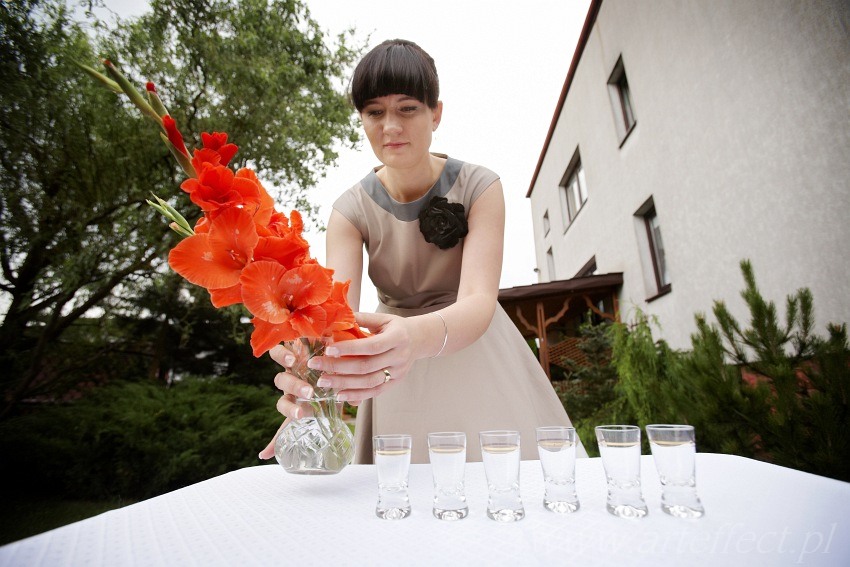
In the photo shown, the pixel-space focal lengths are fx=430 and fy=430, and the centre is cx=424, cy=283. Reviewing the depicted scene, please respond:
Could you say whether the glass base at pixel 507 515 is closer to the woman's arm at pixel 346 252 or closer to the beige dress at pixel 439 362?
the beige dress at pixel 439 362

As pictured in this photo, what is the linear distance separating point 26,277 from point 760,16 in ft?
25.0

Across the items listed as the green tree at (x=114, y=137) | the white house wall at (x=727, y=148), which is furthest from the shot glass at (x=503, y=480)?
the green tree at (x=114, y=137)

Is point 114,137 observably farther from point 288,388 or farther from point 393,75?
point 288,388

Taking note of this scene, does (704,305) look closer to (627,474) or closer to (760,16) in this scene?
(760,16)

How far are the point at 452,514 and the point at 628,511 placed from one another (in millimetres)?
304

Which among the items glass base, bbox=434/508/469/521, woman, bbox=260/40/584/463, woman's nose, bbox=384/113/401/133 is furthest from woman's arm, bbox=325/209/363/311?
glass base, bbox=434/508/469/521

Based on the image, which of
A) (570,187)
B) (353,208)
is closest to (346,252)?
(353,208)

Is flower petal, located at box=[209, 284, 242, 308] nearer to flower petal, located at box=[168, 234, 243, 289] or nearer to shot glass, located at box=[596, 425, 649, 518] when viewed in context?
flower petal, located at box=[168, 234, 243, 289]

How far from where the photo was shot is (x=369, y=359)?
92 cm

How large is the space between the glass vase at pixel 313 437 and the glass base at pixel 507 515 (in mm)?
405

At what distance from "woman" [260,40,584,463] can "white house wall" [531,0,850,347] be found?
9.86 ft

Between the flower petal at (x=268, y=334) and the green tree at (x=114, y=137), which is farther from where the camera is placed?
the green tree at (x=114, y=137)

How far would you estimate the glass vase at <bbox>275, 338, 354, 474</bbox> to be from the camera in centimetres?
98

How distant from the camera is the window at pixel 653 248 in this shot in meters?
6.73
